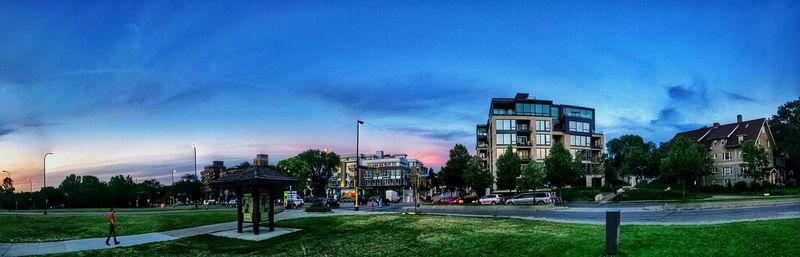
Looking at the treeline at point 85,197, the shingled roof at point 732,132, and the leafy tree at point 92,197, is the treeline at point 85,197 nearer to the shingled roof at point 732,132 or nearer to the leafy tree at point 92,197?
the leafy tree at point 92,197

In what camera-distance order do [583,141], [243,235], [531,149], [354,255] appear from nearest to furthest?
[354,255], [243,235], [531,149], [583,141]

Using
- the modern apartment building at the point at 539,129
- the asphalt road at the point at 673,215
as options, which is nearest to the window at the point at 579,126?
the modern apartment building at the point at 539,129

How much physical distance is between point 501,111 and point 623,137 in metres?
50.0

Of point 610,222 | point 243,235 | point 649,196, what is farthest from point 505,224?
point 649,196

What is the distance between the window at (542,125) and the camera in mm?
90375

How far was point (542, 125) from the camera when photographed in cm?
9069

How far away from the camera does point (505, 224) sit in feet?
75.0

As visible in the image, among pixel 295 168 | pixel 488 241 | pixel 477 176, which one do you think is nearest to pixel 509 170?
pixel 477 176

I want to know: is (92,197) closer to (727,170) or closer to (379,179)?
(379,179)

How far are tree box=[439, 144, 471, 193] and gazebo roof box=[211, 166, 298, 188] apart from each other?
52449 millimetres

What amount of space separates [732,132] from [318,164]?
98040mm

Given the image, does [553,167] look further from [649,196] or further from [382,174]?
[382,174]

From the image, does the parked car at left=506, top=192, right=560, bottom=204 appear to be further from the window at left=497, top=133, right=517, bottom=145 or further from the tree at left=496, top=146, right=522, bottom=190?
the window at left=497, top=133, right=517, bottom=145

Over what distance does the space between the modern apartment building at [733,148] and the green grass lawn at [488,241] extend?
75.8m
